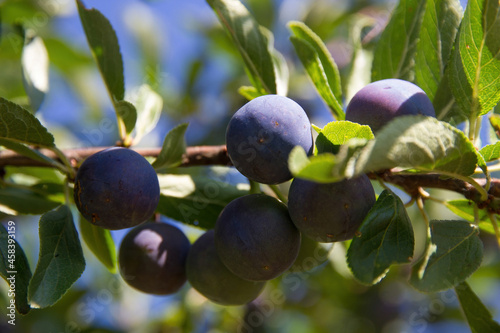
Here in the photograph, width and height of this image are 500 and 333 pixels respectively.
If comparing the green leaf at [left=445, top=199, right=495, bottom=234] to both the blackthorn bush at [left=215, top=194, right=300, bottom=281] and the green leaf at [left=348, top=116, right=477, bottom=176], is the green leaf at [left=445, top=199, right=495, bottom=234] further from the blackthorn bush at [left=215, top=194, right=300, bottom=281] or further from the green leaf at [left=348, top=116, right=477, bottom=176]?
the blackthorn bush at [left=215, top=194, right=300, bottom=281]

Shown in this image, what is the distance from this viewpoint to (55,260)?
1225mm

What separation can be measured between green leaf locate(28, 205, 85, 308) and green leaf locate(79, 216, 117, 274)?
0.13 m

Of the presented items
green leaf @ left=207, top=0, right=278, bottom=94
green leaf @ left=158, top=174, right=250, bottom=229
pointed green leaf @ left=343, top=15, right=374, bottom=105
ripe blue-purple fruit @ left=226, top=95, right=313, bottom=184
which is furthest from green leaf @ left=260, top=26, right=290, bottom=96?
ripe blue-purple fruit @ left=226, top=95, right=313, bottom=184

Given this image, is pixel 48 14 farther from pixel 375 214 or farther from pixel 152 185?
pixel 375 214

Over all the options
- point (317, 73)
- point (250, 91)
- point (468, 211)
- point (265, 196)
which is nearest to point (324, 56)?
point (317, 73)

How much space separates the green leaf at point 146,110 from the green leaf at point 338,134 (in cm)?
80

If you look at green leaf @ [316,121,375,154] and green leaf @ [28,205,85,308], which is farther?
green leaf @ [28,205,85,308]

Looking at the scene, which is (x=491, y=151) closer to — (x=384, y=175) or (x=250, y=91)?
(x=384, y=175)

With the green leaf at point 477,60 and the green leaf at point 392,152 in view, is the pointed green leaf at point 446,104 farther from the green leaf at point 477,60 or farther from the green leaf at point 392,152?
the green leaf at point 392,152

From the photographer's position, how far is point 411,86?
4.21 ft

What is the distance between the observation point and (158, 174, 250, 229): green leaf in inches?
61.6

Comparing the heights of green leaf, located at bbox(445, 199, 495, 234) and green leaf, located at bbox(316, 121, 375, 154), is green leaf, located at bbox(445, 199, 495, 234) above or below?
below

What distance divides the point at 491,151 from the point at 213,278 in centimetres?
76

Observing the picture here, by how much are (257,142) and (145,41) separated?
2.57 metres
